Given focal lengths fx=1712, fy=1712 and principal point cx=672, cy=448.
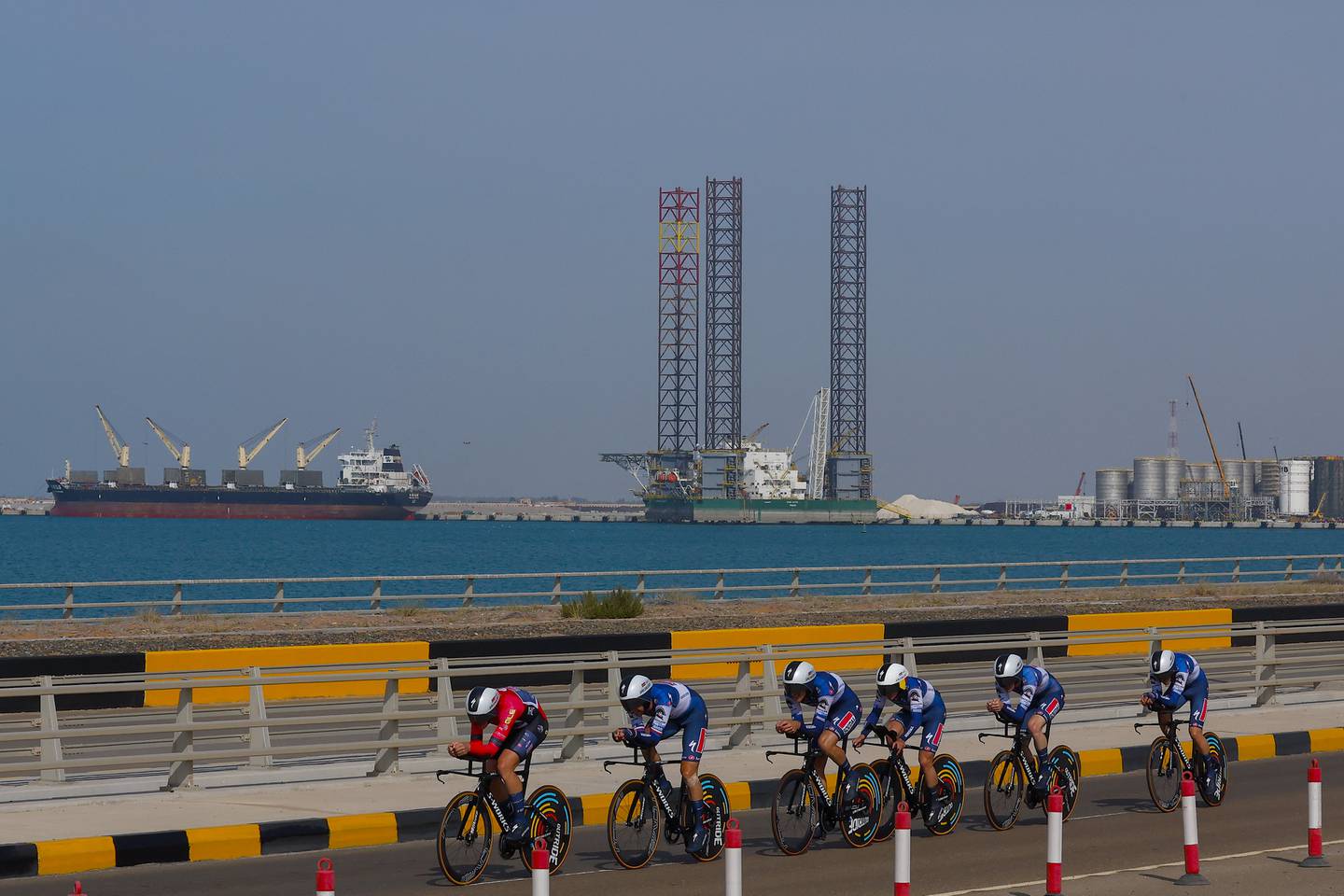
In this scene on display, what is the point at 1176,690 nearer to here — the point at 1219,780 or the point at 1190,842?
the point at 1219,780

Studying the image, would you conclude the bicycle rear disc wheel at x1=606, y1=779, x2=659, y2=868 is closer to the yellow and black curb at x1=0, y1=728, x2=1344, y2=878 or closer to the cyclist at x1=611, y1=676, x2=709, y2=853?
the cyclist at x1=611, y1=676, x2=709, y2=853

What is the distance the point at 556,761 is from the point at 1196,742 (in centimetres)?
539

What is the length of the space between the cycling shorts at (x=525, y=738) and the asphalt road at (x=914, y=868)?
0.79 m

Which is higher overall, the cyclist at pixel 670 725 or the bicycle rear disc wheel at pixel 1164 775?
the cyclist at pixel 670 725

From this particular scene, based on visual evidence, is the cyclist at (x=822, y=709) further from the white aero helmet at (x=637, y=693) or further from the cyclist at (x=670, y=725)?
the white aero helmet at (x=637, y=693)

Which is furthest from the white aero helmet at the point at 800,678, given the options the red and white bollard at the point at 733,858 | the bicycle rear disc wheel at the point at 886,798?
the red and white bollard at the point at 733,858

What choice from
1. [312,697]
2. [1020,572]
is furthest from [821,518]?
[312,697]

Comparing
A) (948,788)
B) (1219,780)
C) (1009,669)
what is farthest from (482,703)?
(1219,780)

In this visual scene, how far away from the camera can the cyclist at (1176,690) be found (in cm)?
1259

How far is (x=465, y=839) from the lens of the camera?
32.7ft

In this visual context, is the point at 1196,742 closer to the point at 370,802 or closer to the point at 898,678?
the point at 898,678

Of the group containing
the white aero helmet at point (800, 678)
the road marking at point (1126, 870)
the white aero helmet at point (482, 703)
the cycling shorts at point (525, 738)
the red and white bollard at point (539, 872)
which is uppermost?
the white aero helmet at point (800, 678)

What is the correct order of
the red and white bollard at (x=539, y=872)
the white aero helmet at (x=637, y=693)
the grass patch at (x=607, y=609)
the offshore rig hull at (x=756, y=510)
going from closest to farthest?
1. the red and white bollard at (x=539, y=872)
2. the white aero helmet at (x=637, y=693)
3. the grass patch at (x=607, y=609)
4. the offshore rig hull at (x=756, y=510)

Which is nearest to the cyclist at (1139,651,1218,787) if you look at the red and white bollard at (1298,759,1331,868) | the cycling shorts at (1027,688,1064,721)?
the cycling shorts at (1027,688,1064,721)
